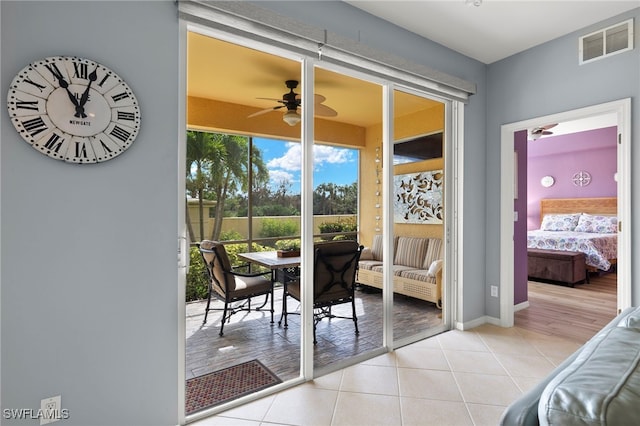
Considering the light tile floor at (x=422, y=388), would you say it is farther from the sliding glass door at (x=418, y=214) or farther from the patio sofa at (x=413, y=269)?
the patio sofa at (x=413, y=269)

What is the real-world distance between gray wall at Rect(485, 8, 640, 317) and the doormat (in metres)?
2.57

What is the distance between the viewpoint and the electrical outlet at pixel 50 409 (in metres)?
1.58

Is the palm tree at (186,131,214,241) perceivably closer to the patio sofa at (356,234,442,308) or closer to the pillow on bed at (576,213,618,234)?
the patio sofa at (356,234,442,308)

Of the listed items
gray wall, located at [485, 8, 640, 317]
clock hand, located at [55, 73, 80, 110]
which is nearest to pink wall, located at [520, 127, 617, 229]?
gray wall, located at [485, 8, 640, 317]

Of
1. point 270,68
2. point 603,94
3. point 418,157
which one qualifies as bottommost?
point 418,157

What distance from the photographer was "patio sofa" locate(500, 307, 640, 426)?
677 mm

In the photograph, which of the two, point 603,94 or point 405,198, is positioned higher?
point 603,94

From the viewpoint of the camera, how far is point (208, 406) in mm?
2121

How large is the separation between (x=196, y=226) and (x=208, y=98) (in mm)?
1707

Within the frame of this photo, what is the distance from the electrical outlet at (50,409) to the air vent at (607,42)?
14.6 ft

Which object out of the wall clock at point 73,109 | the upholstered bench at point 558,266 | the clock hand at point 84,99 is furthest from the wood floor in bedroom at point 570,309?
the clock hand at point 84,99

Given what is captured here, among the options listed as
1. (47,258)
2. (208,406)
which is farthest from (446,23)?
(208,406)

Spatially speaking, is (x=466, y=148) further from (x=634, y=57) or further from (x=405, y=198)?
(x=634, y=57)

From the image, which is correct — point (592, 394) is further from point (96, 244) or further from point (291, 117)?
point (291, 117)
